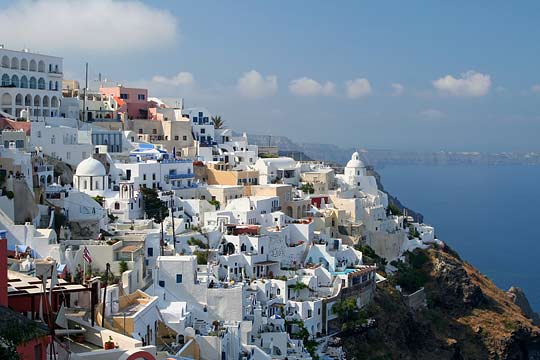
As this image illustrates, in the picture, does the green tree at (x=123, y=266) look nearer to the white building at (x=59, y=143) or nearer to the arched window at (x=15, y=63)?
the white building at (x=59, y=143)

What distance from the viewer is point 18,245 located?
30.3 meters

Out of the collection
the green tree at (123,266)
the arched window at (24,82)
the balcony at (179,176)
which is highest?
the arched window at (24,82)

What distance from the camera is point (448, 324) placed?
47.7 meters

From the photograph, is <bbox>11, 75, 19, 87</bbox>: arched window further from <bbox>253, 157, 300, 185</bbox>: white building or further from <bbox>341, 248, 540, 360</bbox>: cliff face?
<bbox>341, 248, 540, 360</bbox>: cliff face

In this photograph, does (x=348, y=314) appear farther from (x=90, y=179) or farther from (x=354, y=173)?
(x=354, y=173)

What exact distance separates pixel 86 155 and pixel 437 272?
21.2m

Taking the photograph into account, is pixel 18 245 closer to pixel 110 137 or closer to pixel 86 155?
pixel 86 155

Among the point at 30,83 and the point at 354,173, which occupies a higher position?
the point at 30,83

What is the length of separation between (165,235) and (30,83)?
19932mm

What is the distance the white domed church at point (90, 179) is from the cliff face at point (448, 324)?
43.2 feet

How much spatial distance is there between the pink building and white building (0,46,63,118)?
16.6ft

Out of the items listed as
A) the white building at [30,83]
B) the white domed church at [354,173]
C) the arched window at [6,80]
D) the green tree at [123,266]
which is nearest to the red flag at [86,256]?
the green tree at [123,266]

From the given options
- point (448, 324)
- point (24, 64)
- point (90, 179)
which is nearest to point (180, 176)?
point (90, 179)

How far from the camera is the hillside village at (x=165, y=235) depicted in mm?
23016
